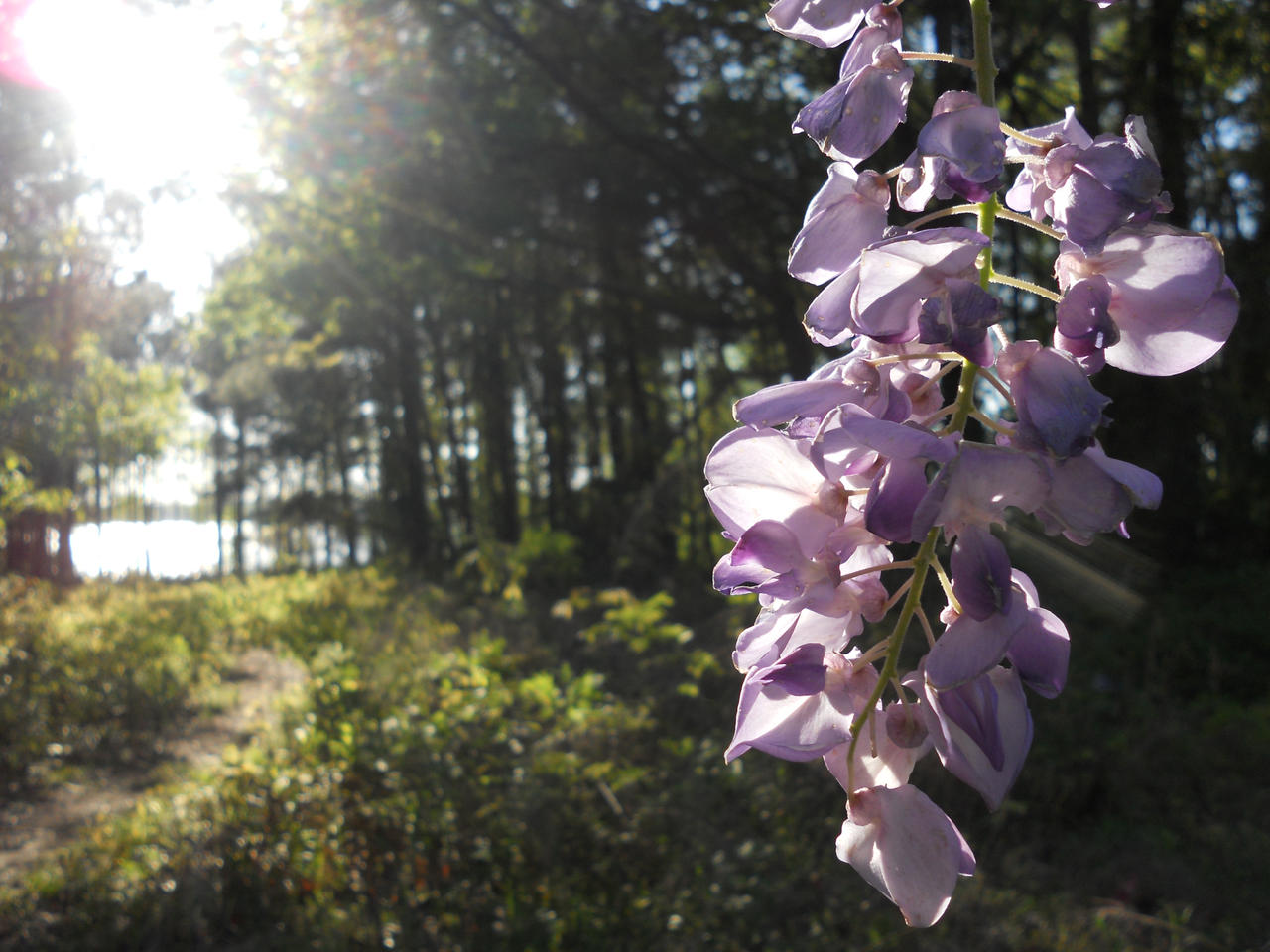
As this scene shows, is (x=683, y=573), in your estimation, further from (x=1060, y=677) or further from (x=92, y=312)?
(x=1060, y=677)

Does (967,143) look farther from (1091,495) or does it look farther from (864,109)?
(1091,495)

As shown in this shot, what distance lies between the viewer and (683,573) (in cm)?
1088

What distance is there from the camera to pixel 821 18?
73 cm

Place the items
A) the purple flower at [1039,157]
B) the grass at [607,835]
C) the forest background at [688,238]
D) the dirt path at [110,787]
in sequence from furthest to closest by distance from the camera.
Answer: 1. the dirt path at [110,787]
2. the forest background at [688,238]
3. the grass at [607,835]
4. the purple flower at [1039,157]

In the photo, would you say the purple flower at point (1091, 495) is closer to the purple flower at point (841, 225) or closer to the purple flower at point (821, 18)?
the purple flower at point (841, 225)

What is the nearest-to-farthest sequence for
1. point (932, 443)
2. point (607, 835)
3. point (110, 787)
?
point (932, 443), point (607, 835), point (110, 787)

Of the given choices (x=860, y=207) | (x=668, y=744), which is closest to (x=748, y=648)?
(x=860, y=207)

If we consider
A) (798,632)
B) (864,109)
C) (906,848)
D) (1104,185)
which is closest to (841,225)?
(864,109)

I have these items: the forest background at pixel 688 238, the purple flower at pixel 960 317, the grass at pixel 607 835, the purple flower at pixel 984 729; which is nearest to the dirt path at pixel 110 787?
the grass at pixel 607 835

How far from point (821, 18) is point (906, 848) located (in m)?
0.59

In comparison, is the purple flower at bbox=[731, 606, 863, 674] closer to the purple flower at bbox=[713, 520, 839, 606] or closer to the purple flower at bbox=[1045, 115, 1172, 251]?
the purple flower at bbox=[713, 520, 839, 606]

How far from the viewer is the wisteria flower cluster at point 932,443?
0.57 m

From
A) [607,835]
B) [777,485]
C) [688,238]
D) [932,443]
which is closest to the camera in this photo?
[932,443]

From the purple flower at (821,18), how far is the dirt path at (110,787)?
6.50 meters
